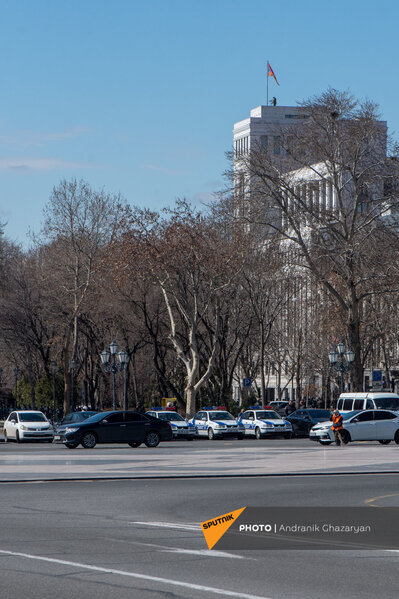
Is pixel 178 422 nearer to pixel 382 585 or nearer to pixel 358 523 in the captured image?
pixel 358 523

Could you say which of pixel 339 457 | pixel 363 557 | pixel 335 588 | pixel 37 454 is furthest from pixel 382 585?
pixel 37 454

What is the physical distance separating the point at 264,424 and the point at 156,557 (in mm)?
38211

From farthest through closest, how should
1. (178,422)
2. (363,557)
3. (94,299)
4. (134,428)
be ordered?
(94,299) → (178,422) → (134,428) → (363,557)

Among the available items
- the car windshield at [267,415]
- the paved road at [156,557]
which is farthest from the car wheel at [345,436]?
the paved road at [156,557]

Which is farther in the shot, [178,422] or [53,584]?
[178,422]

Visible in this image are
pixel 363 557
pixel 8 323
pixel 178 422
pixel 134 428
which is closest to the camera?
pixel 363 557

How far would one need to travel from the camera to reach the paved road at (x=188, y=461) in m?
25.8

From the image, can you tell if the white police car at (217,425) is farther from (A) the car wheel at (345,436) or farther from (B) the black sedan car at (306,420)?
(A) the car wheel at (345,436)

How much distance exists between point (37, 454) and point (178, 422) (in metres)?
14.8

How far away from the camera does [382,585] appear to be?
9562 millimetres

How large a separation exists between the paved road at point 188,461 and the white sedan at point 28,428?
4.64 metres

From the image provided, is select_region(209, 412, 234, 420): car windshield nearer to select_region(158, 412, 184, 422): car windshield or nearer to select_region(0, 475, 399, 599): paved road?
select_region(158, 412, 184, 422): car windshield

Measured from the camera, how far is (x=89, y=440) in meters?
38.4

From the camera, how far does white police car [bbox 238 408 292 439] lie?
4919 cm
